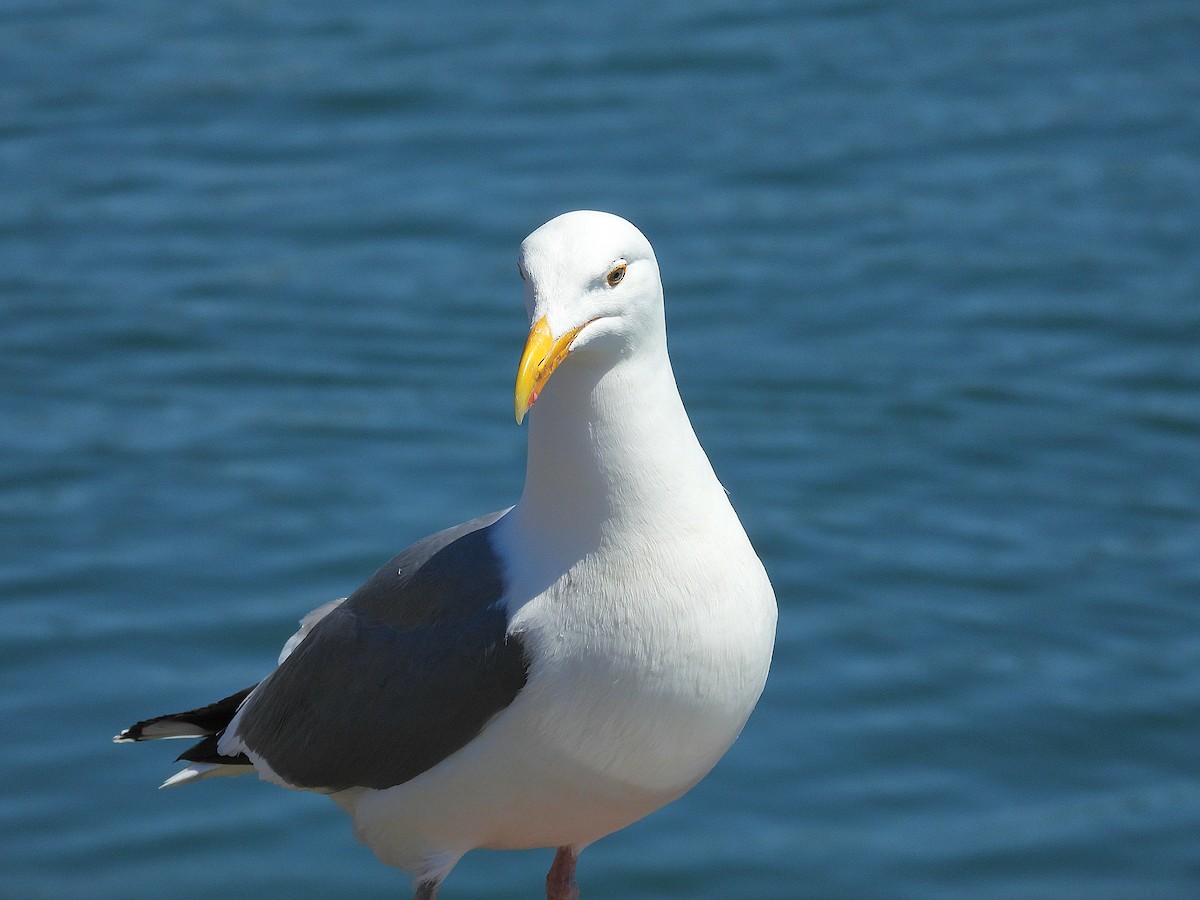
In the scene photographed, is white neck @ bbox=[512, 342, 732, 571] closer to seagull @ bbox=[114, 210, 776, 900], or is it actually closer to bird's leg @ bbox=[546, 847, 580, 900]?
seagull @ bbox=[114, 210, 776, 900]

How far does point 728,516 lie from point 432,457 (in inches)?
229

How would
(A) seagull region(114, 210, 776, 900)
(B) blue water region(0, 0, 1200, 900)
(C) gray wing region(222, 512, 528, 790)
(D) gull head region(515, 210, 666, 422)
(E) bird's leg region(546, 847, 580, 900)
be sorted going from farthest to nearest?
(B) blue water region(0, 0, 1200, 900) → (E) bird's leg region(546, 847, 580, 900) → (C) gray wing region(222, 512, 528, 790) → (A) seagull region(114, 210, 776, 900) → (D) gull head region(515, 210, 666, 422)

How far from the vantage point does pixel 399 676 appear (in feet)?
15.2

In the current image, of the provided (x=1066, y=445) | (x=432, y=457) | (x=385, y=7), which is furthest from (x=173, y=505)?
(x=385, y=7)

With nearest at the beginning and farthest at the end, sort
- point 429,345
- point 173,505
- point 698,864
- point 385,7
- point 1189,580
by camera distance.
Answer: point 698,864 < point 1189,580 < point 173,505 < point 429,345 < point 385,7

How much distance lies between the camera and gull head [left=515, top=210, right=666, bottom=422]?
385 cm

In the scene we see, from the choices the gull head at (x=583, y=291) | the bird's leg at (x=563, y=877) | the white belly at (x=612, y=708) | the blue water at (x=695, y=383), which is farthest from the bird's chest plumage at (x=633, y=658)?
the blue water at (x=695, y=383)

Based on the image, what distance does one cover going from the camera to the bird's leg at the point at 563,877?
202 inches

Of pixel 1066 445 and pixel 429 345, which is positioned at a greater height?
pixel 429 345

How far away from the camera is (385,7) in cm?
1544

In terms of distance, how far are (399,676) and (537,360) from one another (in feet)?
3.87

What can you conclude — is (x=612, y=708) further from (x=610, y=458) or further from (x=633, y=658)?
(x=610, y=458)

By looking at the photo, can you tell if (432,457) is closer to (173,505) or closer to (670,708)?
(173,505)

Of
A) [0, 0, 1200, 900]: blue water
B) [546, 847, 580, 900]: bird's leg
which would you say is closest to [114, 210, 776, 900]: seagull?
[546, 847, 580, 900]: bird's leg
